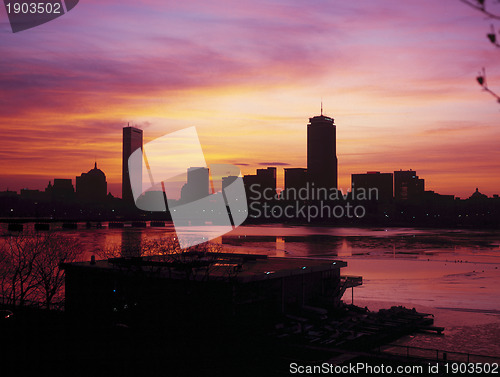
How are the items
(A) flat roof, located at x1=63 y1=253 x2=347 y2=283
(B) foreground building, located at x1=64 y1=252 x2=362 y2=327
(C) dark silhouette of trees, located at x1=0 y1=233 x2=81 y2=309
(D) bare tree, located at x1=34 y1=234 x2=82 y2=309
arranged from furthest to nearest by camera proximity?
(D) bare tree, located at x1=34 y1=234 x2=82 y2=309 < (C) dark silhouette of trees, located at x1=0 y1=233 x2=81 y2=309 < (A) flat roof, located at x1=63 y1=253 x2=347 y2=283 < (B) foreground building, located at x1=64 y1=252 x2=362 y2=327

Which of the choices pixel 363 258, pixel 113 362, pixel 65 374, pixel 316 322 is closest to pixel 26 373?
pixel 65 374

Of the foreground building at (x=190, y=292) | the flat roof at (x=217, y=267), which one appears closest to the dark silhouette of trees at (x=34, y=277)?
the foreground building at (x=190, y=292)

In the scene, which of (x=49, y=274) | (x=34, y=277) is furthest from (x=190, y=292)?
(x=34, y=277)

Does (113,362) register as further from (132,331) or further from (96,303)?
(96,303)

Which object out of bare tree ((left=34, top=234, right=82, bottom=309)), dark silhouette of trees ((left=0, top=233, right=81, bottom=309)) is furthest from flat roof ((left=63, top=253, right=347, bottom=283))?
bare tree ((left=34, top=234, right=82, bottom=309))

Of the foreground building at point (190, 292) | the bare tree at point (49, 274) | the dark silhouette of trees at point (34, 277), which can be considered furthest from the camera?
the bare tree at point (49, 274)

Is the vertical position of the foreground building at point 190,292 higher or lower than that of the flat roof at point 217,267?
lower

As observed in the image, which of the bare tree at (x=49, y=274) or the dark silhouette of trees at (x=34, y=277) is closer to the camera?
the dark silhouette of trees at (x=34, y=277)

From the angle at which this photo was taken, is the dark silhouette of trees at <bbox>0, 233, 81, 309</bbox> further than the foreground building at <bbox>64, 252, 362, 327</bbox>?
Yes

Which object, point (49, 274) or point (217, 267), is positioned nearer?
point (217, 267)

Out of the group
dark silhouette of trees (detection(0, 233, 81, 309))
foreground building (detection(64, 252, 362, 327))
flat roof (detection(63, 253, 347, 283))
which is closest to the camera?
foreground building (detection(64, 252, 362, 327))

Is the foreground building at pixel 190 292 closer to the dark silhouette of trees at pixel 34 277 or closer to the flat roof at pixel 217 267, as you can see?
the flat roof at pixel 217 267

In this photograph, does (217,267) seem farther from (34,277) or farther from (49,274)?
(34,277)

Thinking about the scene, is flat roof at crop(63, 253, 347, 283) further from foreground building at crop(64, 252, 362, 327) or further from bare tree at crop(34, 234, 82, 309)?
bare tree at crop(34, 234, 82, 309)
